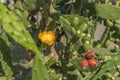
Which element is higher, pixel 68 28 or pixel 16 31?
pixel 16 31

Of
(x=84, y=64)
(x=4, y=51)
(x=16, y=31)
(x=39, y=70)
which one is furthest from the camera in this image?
(x=4, y=51)

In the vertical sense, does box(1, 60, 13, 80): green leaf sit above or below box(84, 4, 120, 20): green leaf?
below

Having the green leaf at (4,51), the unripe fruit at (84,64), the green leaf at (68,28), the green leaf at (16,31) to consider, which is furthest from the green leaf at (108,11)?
the green leaf at (16,31)

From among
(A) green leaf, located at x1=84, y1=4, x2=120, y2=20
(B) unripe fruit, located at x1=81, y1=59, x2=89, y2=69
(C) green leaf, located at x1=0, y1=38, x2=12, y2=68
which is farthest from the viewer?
(A) green leaf, located at x1=84, y1=4, x2=120, y2=20

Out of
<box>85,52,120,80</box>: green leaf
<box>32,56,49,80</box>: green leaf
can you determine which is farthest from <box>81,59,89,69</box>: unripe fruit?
<box>32,56,49,80</box>: green leaf

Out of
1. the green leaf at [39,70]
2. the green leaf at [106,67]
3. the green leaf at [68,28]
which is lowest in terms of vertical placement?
the green leaf at [106,67]

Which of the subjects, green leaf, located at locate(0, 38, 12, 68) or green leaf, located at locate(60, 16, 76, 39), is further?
green leaf, located at locate(0, 38, 12, 68)

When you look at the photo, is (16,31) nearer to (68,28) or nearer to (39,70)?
(39,70)

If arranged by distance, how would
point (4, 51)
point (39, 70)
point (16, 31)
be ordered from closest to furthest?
point (16, 31) < point (39, 70) < point (4, 51)

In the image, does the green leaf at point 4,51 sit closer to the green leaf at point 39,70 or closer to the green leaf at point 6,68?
the green leaf at point 6,68

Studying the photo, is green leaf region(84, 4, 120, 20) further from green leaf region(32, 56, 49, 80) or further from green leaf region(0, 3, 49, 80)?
green leaf region(0, 3, 49, 80)

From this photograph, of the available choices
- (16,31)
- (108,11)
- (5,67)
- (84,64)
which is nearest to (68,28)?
(84,64)

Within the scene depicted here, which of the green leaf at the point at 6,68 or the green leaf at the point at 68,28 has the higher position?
the green leaf at the point at 68,28
